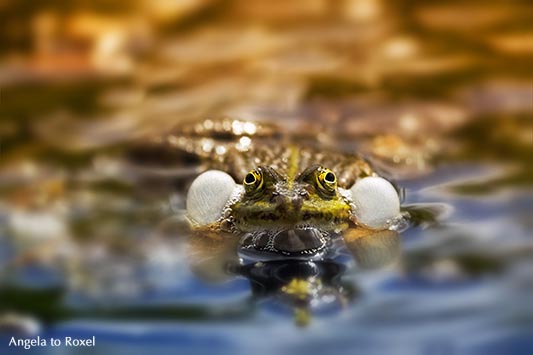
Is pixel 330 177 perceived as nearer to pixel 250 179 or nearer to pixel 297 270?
pixel 250 179

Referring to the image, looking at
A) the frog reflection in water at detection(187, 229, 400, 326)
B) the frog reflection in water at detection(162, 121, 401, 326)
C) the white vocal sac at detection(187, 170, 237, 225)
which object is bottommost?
the frog reflection in water at detection(187, 229, 400, 326)

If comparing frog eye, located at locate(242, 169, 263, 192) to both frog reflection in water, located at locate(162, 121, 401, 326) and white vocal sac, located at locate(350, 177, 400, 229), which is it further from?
white vocal sac, located at locate(350, 177, 400, 229)

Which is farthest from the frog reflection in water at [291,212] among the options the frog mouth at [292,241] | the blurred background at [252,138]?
the blurred background at [252,138]

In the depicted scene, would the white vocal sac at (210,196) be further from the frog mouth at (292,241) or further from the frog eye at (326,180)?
the frog eye at (326,180)

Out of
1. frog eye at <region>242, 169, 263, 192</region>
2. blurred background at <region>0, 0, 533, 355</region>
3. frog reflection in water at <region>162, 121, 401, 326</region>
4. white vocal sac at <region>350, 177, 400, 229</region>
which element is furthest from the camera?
white vocal sac at <region>350, 177, 400, 229</region>

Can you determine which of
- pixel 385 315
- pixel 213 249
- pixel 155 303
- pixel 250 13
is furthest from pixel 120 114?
pixel 385 315

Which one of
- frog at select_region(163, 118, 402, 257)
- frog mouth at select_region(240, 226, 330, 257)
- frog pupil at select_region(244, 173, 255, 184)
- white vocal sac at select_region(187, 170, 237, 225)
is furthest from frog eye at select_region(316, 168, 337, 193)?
white vocal sac at select_region(187, 170, 237, 225)

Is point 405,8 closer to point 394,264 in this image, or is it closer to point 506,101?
point 506,101
